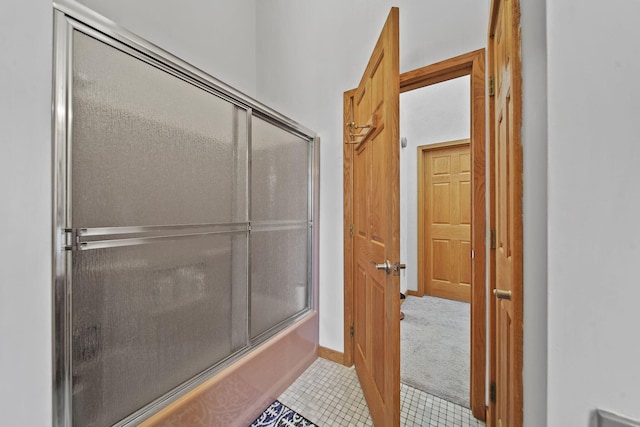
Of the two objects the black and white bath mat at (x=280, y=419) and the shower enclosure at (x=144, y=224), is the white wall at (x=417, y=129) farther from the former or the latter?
the shower enclosure at (x=144, y=224)

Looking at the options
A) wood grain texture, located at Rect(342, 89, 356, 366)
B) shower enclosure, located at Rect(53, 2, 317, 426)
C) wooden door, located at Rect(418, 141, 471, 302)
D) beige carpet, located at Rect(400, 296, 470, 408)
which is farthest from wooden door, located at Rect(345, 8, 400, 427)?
wooden door, located at Rect(418, 141, 471, 302)

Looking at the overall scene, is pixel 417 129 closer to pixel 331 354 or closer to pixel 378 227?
pixel 378 227

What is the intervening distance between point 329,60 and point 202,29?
3.36 ft

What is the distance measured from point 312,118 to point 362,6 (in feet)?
2.84

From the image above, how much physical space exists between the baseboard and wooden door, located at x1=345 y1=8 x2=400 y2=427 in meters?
0.17

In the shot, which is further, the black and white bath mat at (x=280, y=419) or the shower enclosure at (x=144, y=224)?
the black and white bath mat at (x=280, y=419)

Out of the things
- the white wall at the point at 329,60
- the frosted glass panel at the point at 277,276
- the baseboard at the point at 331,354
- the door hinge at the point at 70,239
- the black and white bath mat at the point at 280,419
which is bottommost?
the black and white bath mat at the point at 280,419

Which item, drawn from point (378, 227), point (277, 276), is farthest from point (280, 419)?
point (378, 227)

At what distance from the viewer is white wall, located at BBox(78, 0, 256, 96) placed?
62.8 inches

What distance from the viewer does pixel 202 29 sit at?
2.03 metres

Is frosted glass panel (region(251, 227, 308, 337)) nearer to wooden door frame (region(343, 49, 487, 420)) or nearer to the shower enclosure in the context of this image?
the shower enclosure

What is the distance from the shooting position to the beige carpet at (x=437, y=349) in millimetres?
1760
